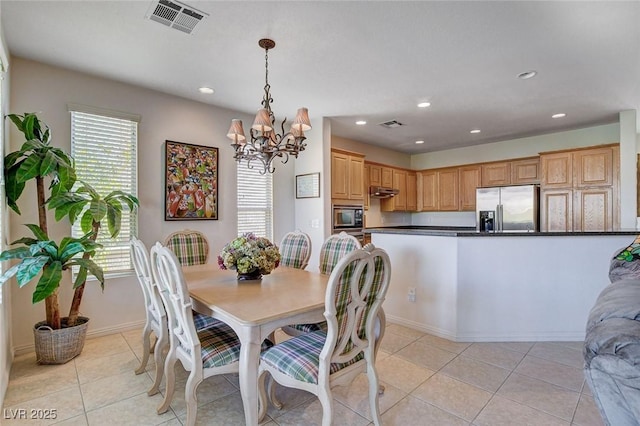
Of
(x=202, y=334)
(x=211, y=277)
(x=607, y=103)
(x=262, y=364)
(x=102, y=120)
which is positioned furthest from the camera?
(x=607, y=103)

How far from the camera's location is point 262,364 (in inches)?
66.9

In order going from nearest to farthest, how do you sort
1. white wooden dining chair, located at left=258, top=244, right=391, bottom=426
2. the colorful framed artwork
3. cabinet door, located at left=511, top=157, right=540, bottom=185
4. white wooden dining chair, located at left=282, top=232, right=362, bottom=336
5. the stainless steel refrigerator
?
white wooden dining chair, located at left=258, top=244, right=391, bottom=426 < white wooden dining chair, located at left=282, top=232, right=362, bottom=336 < the colorful framed artwork < the stainless steel refrigerator < cabinet door, located at left=511, top=157, right=540, bottom=185

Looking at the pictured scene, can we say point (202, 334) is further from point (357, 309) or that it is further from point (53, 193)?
point (53, 193)

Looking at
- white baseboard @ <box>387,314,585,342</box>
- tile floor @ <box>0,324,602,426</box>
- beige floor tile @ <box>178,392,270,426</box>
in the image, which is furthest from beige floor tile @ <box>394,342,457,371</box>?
beige floor tile @ <box>178,392,270,426</box>

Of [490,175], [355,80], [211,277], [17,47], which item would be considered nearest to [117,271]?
[211,277]

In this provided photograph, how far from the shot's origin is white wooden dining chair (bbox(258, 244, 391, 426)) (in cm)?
145

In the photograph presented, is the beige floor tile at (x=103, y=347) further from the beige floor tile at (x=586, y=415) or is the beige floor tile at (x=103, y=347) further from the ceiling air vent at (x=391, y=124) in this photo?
the ceiling air vent at (x=391, y=124)

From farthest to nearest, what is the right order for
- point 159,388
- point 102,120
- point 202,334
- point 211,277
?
1. point 102,120
2. point 211,277
3. point 159,388
4. point 202,334

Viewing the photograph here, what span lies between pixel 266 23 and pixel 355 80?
1264 mm

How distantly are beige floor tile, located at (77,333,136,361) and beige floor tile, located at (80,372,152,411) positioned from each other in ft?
1.73

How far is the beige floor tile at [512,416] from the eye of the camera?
1.83 metres

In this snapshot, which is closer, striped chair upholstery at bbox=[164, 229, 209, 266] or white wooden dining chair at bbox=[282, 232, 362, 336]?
white wooden dining chair at bbox=[282, 232, 362, 336]

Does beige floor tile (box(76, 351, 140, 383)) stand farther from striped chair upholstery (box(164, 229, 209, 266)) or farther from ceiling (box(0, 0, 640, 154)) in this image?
ceiling (box(0, 0, 640, 154))

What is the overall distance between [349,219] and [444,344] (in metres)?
2.38
